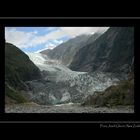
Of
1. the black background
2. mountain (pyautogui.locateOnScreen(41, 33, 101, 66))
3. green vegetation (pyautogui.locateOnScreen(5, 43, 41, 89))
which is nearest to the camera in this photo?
the black background

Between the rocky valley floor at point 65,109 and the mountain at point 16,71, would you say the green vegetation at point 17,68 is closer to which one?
the mountain at point 16,71

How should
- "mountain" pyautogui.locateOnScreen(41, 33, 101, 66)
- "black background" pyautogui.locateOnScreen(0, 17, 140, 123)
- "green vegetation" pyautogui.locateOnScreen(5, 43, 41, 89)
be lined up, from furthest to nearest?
"mountain" pyautogui.locateOnScreen(41, 33, 101, 66) → "green vegetation" pyautogui.locateOnScreen(5, 43, 41, 89) → "black background" pyautogui.locateOnScreen(0, 17, 140, 123)

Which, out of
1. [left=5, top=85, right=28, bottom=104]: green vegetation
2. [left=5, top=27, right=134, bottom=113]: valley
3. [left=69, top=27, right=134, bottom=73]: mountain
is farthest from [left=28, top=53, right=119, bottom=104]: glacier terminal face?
[left=5, top=85, right=28, bottom=104]: green vegetation

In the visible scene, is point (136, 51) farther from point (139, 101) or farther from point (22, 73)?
point (22, 73)

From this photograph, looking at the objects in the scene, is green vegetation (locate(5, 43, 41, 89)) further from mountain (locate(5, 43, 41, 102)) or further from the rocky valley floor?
the rocky valley floor

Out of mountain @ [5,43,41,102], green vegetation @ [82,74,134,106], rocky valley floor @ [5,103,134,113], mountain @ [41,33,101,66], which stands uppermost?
mountain @ [41,33,101,66]
